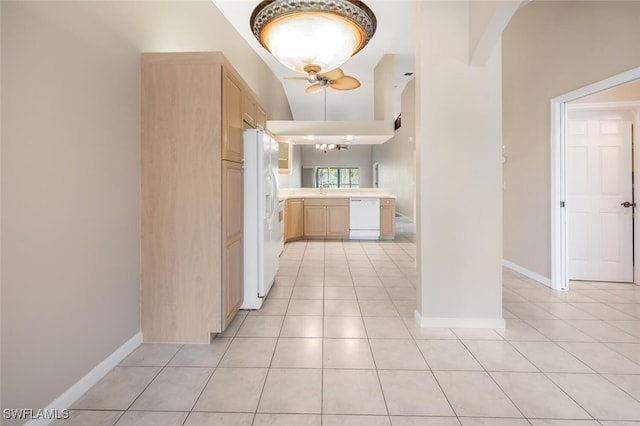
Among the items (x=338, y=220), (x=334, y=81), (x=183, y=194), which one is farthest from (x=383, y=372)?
(x=338, y=220)

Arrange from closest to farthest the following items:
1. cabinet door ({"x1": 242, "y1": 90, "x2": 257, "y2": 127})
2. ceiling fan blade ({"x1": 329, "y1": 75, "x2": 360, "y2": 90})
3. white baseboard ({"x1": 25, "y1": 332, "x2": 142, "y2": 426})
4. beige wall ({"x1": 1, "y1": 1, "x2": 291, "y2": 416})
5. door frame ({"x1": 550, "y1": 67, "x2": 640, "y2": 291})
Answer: beige wall ({"x1": 1, "y1": 1, "x2": 291, "y2": 416})
white baseboard ({"x1": 25, "y1": 332, "x2": 142, "y2": 426})
cabinet door ({"x1": 242, "y1": 90, "x2": 257, "y2": 127})
door frame ({"x1": 550, "y1": 67, "x2": 640, "y2": 291})
ceiling fan blade ({"x1": 329, "y1": 75, "x2": 360, "y2": 90})

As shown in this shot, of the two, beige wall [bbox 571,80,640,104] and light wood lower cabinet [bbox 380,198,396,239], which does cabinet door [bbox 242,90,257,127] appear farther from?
light wood lower cabinet [bbox 380,198,396,239]

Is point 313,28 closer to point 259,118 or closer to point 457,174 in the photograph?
point 457,174

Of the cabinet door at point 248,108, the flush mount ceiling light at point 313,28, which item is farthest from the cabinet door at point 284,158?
the flush mount ceiling light at point 313,28

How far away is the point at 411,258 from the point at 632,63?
3.14m

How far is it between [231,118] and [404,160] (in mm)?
7912

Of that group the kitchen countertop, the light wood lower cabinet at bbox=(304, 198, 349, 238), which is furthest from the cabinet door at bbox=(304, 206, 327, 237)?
the kitchen countertop

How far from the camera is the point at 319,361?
1860 millimetres

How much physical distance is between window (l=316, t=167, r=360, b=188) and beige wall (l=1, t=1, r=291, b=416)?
1153 cm

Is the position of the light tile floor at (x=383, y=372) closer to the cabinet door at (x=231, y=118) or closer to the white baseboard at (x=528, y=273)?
the white baseboard at (x=528, y=273)

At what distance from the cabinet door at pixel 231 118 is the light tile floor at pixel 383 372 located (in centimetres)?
136

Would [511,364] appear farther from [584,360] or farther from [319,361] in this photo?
[319,361]

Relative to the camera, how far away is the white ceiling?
3771 mm

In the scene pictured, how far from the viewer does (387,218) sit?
633cm
